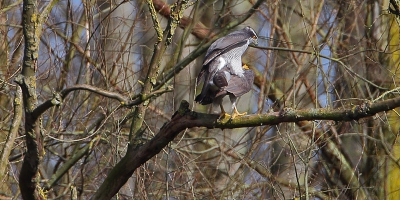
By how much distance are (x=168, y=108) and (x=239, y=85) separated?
12.5ft

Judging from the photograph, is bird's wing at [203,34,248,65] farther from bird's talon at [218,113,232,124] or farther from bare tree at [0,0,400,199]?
bird's talon at [218,113,232,124]

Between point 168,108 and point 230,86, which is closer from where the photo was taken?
point 230,86

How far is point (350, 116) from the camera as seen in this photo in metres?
3.79

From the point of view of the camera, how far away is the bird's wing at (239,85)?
16.2 ft

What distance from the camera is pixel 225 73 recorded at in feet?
16.6

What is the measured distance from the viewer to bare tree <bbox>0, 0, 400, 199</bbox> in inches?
166

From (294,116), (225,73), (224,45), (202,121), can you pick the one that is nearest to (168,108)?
(224,45)

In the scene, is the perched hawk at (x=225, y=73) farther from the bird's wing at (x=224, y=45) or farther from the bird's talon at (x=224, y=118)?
the bird's talon at (x=224, y=118)

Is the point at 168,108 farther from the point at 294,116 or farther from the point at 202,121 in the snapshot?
the point at 294,116

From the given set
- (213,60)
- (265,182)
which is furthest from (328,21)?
(213,60)

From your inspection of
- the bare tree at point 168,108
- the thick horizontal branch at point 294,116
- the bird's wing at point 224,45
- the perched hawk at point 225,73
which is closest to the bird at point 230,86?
the perched hawk at point 225,73

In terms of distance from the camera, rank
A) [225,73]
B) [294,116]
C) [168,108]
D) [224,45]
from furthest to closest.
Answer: [168,108], [224,45], [225,73], [294,116]

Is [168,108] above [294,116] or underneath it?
above

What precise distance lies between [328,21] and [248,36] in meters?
5.05
